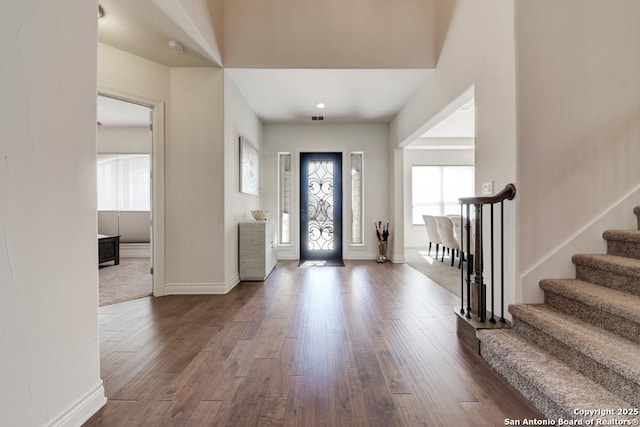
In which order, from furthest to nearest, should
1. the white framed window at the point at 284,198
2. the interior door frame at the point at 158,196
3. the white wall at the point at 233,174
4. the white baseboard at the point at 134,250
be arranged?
the white baseboard at the point at 134,250 < the white framed window at the point at 284,198 < the white wall at the point at 233,174 < the interior door frame at the point at 158,196

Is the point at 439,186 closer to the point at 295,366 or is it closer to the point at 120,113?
the point at 295,366

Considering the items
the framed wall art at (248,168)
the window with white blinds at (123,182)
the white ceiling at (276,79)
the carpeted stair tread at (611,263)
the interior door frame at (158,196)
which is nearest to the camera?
the carpeted stair tread at (611,263)

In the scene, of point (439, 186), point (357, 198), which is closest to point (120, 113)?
point (357, 198)

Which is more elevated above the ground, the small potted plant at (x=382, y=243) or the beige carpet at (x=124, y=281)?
the small potted plant at (x=382, y=243)

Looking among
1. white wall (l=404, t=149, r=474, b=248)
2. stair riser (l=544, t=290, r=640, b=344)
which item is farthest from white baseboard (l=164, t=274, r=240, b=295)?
white wall (l=404, t=149, r=474, b=248)

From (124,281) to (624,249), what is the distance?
526 centimetres

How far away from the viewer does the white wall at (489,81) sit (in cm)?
209

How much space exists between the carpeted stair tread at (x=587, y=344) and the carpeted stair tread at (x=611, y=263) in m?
0.38

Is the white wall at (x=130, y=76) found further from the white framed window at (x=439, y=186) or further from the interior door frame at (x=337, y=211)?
the white framed window at (x=439, y=186)

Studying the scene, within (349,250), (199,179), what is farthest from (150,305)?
(349,250)

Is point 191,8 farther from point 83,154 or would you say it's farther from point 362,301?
point 362,301

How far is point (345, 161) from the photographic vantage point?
5871 millimetres

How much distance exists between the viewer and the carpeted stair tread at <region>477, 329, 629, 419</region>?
1.29 meters

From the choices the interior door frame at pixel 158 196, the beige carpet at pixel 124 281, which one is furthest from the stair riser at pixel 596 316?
the beige carpet at pixel 124 281
